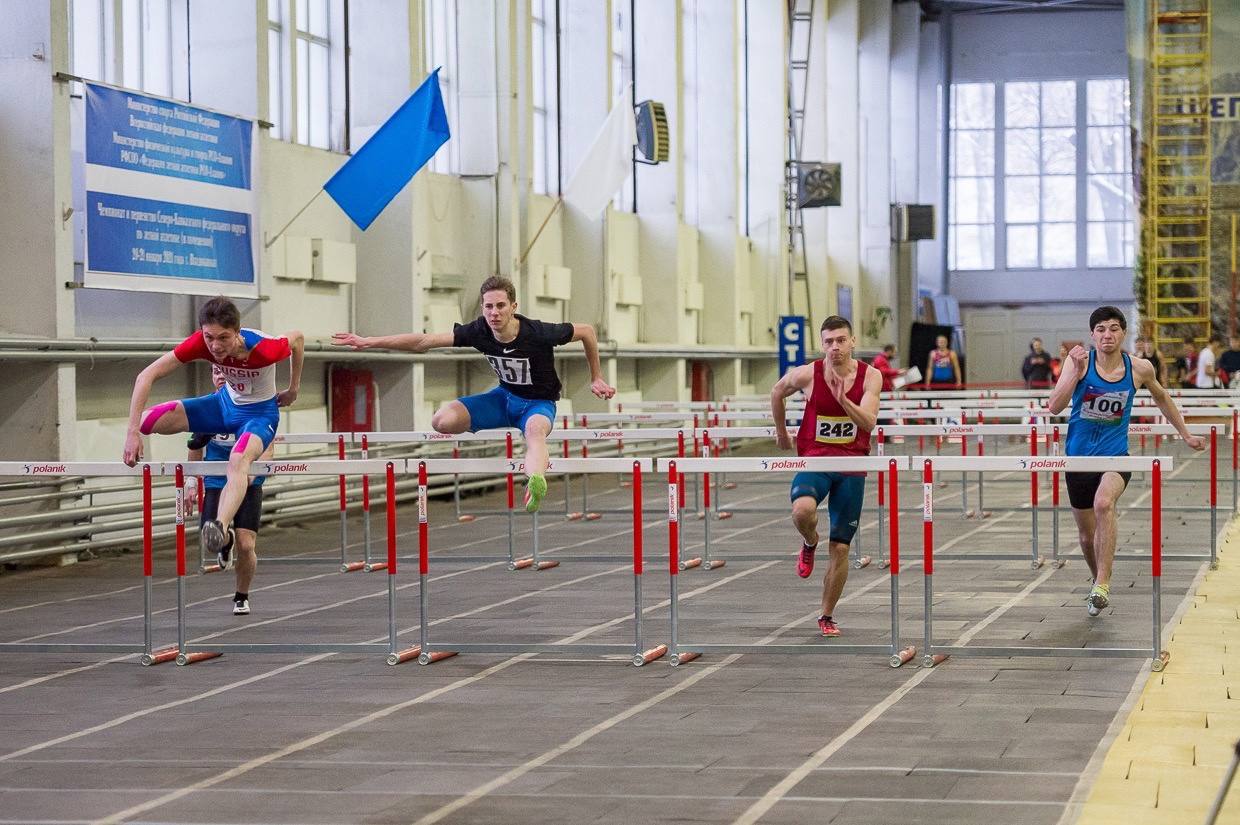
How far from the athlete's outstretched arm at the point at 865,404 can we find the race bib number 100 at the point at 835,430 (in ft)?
0.32

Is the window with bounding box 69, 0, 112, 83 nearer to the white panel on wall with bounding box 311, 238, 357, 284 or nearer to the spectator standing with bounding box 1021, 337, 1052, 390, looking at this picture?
the white panel on wall with bounding box 311, 238, 357, 284

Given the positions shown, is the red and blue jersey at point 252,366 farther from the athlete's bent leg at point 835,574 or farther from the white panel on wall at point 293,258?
the white panel on wall at point 293,258

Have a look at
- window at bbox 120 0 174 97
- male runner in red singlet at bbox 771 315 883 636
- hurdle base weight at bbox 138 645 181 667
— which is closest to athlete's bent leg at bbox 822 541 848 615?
male runner in red singlet at bbox 771 315 883 636

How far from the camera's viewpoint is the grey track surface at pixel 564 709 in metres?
6.54

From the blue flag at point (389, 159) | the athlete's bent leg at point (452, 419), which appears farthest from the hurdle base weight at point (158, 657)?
the blue flag at point (389, 159)

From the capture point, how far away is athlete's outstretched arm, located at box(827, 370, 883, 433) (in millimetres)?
10289

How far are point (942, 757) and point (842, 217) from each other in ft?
137

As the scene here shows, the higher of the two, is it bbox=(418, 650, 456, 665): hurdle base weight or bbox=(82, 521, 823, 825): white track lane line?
bbox=(418, 650, 456, 665): hurdle base weight

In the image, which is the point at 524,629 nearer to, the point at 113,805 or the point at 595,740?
the point at 595,740

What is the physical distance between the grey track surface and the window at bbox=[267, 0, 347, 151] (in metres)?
7.60

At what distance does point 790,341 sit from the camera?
32.2 m

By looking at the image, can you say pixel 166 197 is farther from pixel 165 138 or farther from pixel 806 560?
pixel 806 560

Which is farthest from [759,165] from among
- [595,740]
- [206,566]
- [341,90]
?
[595,740]

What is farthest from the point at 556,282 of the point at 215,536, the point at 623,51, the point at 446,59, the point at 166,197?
the point at 215,536
